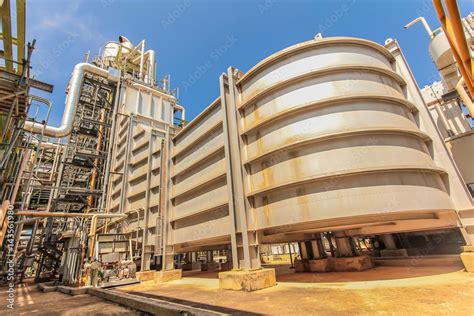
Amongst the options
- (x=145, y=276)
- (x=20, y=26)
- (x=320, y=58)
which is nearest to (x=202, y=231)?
(x=145, y=276)

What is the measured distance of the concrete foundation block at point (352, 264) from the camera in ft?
29.7

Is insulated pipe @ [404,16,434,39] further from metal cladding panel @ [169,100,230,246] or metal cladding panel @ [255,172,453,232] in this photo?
metal cladding panel @ [169,100,230,246]

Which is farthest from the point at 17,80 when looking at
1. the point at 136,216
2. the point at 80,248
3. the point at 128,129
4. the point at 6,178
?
the point at 128,129

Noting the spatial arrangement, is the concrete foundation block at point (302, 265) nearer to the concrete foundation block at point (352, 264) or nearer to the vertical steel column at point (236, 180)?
the concrete foundation block at point (352, 264)

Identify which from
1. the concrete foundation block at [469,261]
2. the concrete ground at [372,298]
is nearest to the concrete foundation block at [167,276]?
the concrete ground at [372,298]

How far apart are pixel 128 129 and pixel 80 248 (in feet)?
33.7

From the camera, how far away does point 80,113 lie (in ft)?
78.3

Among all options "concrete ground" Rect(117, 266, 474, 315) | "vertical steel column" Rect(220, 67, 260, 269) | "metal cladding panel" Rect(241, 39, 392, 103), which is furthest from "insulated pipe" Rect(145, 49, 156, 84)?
"concrete ground" Rect(117, 266, 474, 315)

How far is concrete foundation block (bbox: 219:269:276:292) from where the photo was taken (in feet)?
22.5

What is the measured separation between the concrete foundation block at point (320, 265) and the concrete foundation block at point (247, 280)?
11.0 feet

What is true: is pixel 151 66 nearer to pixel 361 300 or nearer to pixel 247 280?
pixel 247 280

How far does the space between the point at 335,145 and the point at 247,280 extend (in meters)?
4.84

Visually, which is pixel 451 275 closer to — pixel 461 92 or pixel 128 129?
pixel 461 92

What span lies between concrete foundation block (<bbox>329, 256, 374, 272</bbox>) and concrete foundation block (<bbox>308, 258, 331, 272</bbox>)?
1.07 feet
